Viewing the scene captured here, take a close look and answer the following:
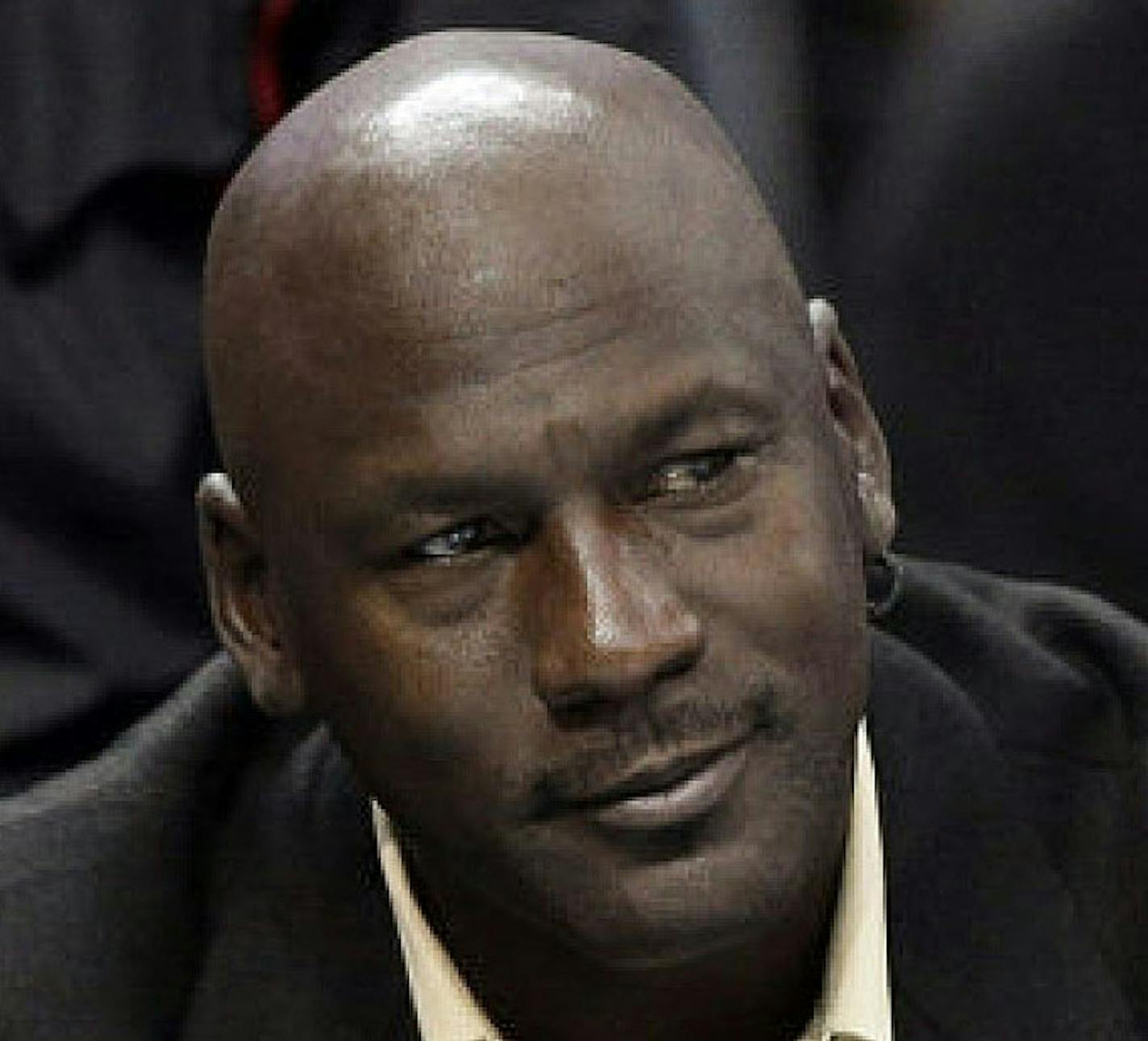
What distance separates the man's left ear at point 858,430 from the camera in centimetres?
128

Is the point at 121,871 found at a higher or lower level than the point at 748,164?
lower

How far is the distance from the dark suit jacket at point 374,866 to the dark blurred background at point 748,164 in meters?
0.14

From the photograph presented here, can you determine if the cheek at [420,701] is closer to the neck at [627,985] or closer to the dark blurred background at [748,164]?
the neck at [627,985]

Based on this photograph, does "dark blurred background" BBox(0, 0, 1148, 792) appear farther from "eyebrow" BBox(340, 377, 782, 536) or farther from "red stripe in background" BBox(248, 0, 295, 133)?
"eyebrow" BBox(340, 377, 782, 536)

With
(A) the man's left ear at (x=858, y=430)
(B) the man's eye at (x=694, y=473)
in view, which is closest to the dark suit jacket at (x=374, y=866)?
(A) the man's left ear at (x=858, y=430)

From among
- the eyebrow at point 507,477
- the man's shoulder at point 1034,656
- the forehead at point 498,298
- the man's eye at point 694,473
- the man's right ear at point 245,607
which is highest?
the forehead at point 498,298

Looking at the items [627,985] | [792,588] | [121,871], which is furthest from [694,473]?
[121,871]

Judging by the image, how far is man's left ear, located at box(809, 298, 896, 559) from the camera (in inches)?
50.3

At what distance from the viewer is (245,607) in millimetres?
1297

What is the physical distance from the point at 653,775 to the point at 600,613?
6 cm

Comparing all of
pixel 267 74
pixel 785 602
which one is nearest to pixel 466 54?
pixel 785 602

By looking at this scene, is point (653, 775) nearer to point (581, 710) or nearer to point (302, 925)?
point (581, 710)

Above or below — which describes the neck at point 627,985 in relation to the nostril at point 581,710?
below

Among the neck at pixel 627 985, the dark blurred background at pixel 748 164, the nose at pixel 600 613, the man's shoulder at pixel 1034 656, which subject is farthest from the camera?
the dark blurred background at pixel 748 164
